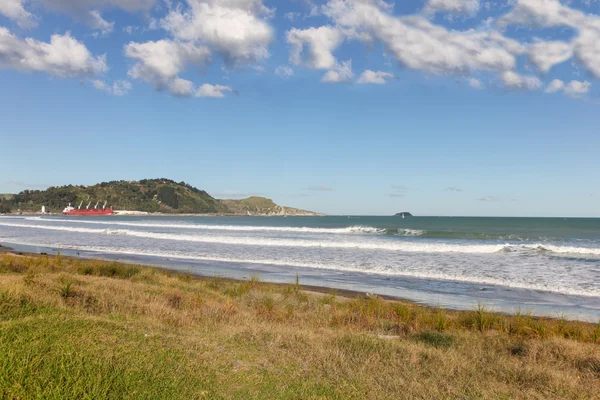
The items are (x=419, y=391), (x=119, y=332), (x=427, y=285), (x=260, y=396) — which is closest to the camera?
(x=260, y=396)

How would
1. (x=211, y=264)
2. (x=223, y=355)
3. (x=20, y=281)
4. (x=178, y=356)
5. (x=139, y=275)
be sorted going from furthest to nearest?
(x=211, y=264) < (x=139, y=275) < (x=20, y=281) < (x=223, y=355) < (x=178, y=356)

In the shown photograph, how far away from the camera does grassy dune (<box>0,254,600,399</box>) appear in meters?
5.48

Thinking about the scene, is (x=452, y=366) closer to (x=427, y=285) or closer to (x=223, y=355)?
(x=223, y=355)

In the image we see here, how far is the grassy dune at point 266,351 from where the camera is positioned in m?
5.48

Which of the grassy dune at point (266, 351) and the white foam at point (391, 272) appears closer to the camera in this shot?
the grassy dune at point (266, 351)

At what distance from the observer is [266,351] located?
7348 millimetres

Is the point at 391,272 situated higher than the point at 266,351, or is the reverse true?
the point at 266,351

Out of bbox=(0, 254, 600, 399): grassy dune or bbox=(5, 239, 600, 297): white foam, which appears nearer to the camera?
bbox=(0, 254, 600, 399): grassy dune

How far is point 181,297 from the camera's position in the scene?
1184cm

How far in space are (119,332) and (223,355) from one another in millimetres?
1841

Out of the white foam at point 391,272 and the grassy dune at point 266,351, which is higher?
the grassy dune at point 266,351

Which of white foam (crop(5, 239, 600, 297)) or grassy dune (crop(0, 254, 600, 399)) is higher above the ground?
grassy dune (crop(0, 254, 600, 399))

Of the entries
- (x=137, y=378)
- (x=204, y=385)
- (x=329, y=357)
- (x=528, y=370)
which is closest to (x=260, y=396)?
(x=204, y=385)

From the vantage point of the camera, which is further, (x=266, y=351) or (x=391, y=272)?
(x=391, y=272)
